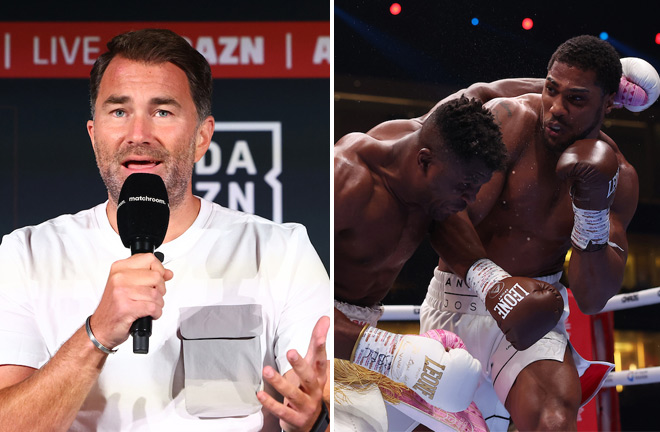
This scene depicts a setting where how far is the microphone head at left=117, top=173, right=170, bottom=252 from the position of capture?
2.30 m

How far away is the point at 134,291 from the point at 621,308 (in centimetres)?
161

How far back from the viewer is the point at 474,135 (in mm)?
2500

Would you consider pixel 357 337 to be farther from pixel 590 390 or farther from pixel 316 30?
pixel 316 30

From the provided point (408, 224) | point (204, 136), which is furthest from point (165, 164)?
point (408, 224)

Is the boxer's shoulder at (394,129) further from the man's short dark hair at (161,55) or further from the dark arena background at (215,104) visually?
the man's short dark hair at (161,55)

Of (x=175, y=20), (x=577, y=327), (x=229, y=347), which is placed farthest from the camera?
(x=175, y=20)

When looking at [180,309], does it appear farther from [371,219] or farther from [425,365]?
[425,365]

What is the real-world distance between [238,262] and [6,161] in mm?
1001

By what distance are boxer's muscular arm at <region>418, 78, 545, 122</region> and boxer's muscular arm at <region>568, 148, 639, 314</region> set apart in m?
0.40

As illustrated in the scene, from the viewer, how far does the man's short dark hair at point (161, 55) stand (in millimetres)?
2898

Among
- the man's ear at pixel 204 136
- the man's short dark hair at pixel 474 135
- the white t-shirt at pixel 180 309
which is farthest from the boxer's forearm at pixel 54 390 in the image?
the man's short dark hair at pixel 474 135

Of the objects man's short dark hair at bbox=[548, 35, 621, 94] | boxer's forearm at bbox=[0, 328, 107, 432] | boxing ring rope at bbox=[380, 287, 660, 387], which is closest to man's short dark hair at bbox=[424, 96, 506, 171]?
man's short dark hair at bbox=[548, 35, 621, 94]

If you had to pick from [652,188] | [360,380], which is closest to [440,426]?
[360,380]

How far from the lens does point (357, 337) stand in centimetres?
253
